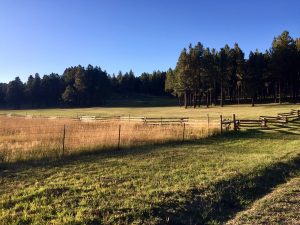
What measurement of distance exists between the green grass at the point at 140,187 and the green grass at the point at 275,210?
1.10ft

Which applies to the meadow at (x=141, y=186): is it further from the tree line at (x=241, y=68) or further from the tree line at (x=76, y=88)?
the tree line at (x=76, y=88)

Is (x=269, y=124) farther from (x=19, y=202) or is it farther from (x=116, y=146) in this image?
(x=19, y=202)

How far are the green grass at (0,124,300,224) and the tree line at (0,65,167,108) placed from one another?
111 meters

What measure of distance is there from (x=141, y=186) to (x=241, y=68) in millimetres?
77475

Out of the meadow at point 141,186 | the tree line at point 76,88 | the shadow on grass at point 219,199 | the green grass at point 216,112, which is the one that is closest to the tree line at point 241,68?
the green grass at point 216,112

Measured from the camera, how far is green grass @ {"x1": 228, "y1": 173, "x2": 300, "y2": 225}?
7826mm

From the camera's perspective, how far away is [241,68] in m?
84.3

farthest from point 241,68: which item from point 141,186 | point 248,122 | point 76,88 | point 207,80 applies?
point 141,186

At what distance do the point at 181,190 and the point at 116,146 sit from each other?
34.4ft

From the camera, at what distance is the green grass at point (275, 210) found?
7.83 m

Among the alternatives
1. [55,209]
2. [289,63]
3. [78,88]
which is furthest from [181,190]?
[78,88]

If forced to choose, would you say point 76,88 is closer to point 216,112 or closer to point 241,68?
point 241,68

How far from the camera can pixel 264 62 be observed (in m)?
85.2

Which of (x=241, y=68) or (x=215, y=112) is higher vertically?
(x=241, y=68)
